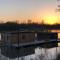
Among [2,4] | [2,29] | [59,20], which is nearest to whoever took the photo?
[2,29]

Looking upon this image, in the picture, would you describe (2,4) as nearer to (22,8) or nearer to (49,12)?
(22,8)

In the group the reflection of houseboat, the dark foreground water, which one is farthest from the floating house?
the dark foreground water

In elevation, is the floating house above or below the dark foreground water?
above

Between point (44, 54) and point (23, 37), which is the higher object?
point (23, 37)

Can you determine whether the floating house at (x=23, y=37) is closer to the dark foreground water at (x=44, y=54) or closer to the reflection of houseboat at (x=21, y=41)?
the reflection of houseboat at (x=21, y=41)

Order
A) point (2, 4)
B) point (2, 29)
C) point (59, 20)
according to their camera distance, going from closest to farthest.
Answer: point (2, 29) < point (2, 4) < point (59, 20)

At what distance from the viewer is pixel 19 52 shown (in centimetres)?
330

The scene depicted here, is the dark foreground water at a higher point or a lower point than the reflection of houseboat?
lower

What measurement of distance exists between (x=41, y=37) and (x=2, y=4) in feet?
2.73

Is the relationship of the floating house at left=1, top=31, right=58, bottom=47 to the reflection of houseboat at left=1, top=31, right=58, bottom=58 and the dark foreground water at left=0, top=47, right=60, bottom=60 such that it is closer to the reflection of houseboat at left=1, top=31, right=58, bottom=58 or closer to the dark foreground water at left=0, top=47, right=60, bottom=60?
the reflection of houseboat at left=1, top=31, right=58, bottom=58

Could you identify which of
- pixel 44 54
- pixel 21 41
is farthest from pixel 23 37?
pixel 44 54

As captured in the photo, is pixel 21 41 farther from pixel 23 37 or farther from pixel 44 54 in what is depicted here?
pixel 44 54

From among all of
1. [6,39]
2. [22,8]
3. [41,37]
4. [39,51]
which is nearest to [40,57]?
[39,51]

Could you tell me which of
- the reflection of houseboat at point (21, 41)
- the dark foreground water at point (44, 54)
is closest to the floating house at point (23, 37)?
the reflection of houseboat at point (21, 41)
